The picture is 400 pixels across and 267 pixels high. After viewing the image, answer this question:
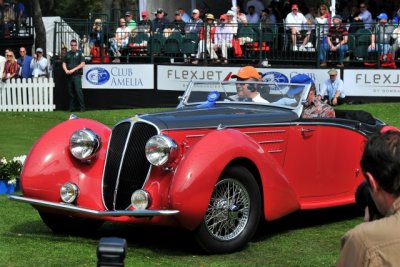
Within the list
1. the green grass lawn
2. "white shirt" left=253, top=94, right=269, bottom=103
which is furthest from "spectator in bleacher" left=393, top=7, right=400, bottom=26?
"white shirt" left=253, top=94, right=269, bottom=103

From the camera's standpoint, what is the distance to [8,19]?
1212 inches

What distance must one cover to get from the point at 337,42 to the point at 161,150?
49.0 ft

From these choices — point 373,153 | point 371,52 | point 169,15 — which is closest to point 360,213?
point 373,153

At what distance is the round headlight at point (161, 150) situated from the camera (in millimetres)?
7059

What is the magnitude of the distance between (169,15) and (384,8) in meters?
7.30

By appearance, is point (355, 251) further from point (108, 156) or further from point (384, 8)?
point (384, 8)

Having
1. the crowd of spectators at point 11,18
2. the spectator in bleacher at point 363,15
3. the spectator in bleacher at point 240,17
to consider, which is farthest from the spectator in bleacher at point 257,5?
the crowd of spectators at point 11,18

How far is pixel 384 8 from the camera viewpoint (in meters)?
23.6

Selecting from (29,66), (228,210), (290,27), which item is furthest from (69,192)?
(29,66)

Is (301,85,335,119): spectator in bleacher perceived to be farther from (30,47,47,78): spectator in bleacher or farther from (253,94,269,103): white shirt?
(30,47,47,78): spectator in bleacher

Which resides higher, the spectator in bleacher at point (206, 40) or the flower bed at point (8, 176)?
the spectator in bleacher at point (206, 40)

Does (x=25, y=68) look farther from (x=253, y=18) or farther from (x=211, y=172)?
(x=211, y=172)

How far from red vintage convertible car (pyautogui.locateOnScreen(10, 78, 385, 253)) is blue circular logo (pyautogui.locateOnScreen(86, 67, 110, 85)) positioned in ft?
48.8

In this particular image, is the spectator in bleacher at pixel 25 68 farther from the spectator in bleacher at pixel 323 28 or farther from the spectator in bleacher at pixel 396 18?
A: the spectator in bleacher at pixel 396 18
